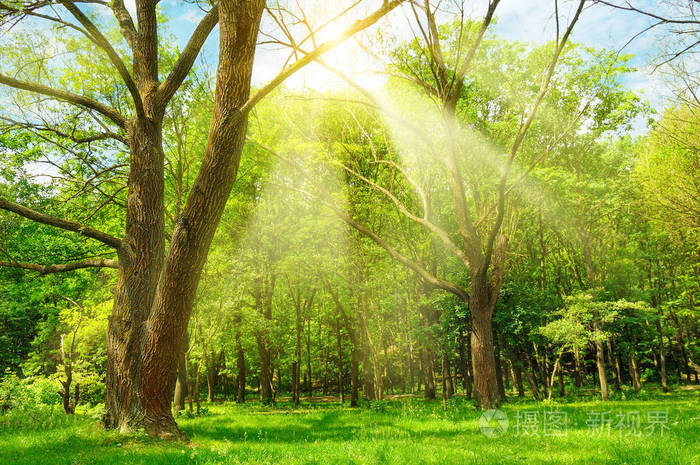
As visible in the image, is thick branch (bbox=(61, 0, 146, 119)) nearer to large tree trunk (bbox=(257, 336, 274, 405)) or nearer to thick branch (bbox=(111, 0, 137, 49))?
thick branch (bbox=(111, 0, 137, 49))

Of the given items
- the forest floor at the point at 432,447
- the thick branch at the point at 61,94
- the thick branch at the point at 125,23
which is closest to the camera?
the forest floor at the point at 432,447

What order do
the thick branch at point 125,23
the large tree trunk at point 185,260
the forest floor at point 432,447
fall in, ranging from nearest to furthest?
the forest floor at point 432,447 < the large tree trunk at point 185,260 < the thick branch at point 125,23

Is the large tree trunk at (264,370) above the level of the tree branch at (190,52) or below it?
below

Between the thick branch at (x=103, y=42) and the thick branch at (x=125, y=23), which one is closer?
the thick branch at (x=103, y=42)

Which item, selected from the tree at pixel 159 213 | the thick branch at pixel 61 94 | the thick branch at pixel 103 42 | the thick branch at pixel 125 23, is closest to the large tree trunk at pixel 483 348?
the tree at pixel 159 213

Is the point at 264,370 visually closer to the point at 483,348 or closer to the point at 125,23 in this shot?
the point at 483,348

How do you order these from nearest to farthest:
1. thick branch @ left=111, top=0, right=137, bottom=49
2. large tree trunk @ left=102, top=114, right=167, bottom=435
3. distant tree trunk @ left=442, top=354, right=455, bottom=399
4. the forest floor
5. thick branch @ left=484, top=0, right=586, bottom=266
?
1. the forest floor
2. large tree trunk @ left=102, top=114, right=167, bottom=435
3. thick branch @ left=484, top=0, right=586, bottom=266
4. thick branch @ left=111, top=0, right=137, bottom=49
5. distant tree trunk @ left=442, top=354, right=455, bottom=399

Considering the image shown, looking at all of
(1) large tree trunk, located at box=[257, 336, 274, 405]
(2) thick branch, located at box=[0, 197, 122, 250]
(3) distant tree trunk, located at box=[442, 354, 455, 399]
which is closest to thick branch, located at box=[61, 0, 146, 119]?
(2) thick branch, located at box=[0, 197, 122, 250]

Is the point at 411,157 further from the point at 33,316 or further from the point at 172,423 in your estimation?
the point at 33,316

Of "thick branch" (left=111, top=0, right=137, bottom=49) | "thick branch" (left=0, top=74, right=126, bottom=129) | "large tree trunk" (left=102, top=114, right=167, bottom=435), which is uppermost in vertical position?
"thick branch" (left=111, top=0, right=137, bottom=49)

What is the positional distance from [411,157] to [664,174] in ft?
40.2

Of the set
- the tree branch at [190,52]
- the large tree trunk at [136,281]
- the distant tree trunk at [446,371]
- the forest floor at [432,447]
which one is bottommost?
the distant tree trunk at [446,371]

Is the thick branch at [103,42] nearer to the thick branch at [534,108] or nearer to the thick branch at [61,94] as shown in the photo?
the thick branch at [61,94]

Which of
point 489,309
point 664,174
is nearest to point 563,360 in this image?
point 664,174
